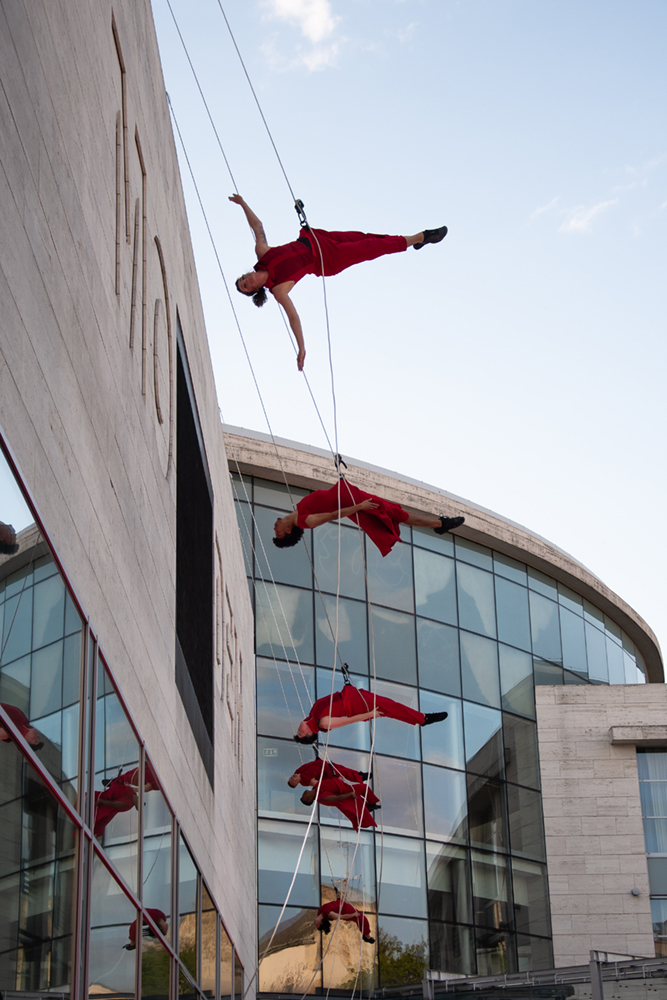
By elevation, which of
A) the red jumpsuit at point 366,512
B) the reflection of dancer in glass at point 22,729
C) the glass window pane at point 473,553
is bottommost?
the reflection of dancer in glass at point 22,729

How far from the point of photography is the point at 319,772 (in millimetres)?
19047

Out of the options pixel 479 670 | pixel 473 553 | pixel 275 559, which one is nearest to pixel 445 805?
pixel 479 670

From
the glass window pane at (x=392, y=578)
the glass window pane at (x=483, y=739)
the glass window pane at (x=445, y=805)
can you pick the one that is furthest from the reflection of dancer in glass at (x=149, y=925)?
the glass window pane at (x=483, y=739)

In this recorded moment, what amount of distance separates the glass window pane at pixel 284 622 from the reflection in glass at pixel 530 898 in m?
6.82

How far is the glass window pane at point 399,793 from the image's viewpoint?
24.0 m

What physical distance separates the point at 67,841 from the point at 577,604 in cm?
2475

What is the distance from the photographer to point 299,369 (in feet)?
36.3

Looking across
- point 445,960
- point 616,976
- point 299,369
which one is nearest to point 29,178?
point 299,369

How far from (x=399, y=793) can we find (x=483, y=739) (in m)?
2.87

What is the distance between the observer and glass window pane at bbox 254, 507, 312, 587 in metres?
25.1

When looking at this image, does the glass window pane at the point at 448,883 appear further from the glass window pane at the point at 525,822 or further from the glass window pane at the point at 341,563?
the glass window pane at the point at 341,563

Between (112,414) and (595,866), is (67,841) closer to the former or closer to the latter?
(112,414)

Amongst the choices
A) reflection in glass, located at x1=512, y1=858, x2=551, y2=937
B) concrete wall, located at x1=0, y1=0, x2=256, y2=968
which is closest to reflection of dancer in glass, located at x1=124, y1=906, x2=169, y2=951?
concrete wall, located at x1=0, y1=0, x2=256, y2=968

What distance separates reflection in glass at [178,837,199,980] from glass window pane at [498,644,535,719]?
15.6m
